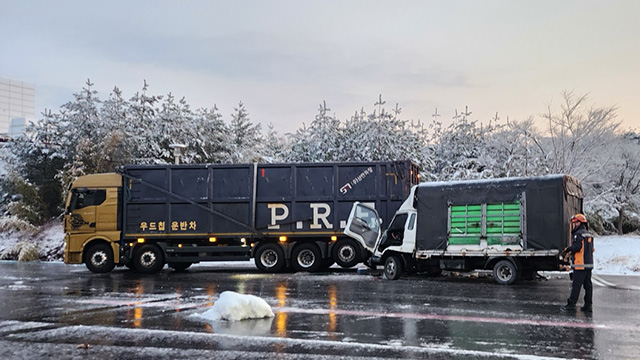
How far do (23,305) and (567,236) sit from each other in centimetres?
1201

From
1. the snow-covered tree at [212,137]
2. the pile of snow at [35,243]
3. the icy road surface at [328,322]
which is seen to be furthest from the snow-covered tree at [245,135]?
the icy road surface at [328,322]

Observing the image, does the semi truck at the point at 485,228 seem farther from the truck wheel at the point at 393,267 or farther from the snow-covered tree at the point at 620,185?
the snow-covered tree at the point at 620,185

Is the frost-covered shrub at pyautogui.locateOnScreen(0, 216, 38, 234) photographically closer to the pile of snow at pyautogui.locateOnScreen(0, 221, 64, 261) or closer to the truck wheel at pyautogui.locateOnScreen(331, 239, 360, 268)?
the pile of snow at pyautogui.locateOnScreen(0, 221, 64, 261)

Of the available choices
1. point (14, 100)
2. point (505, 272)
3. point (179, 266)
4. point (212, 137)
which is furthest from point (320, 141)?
point (14, 100)

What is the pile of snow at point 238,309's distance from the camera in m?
8.95

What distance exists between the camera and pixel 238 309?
353 inches

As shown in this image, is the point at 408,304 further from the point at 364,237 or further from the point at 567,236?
the point at 364,237

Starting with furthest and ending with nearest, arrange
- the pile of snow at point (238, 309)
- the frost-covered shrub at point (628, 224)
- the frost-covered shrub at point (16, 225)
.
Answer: the frost-covered shrub at point (628, 224), the frost-covered shrub at point (16, 225), the pile of snow at point (238, 309)

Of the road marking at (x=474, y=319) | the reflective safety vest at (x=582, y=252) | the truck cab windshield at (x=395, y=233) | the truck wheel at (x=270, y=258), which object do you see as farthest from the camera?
the truck wheel at (x=270, y=258)

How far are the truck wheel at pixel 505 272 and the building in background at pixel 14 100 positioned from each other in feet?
614

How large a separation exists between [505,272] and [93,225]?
12.6 meters

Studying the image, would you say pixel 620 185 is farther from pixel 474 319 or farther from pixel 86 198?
pixel 86 198

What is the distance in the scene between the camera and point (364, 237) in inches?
669

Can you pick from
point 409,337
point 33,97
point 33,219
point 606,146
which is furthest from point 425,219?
point 33,97
